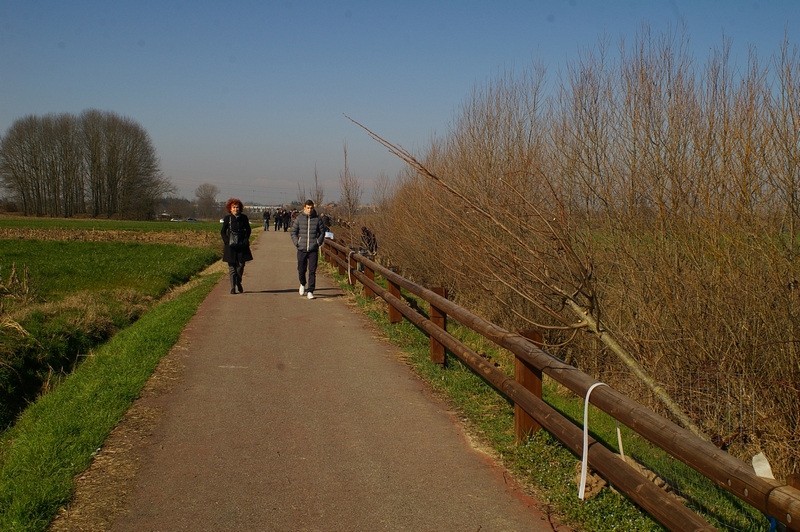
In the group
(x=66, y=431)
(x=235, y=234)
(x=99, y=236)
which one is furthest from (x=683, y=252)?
(x=99, y=236)

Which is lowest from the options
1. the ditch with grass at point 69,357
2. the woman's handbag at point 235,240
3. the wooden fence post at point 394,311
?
the ditch with grass at point 69,357

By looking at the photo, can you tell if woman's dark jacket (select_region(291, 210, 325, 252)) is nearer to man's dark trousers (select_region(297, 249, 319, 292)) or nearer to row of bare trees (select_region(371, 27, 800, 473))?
man's dark trousers (select_region(297, 249, 319, 292))

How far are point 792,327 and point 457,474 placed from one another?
11.0 ft

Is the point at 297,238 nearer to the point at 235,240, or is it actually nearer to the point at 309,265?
the point at 309,265

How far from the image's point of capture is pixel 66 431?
5.65 metres

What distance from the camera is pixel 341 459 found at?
5.09 meters

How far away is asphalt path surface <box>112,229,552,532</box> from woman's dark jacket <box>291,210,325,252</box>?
16.7 feet

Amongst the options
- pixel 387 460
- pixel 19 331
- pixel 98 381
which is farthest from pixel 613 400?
pixel 19 331

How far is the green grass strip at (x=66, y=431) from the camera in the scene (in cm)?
426

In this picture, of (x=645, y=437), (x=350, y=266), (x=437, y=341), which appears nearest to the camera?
(x=645, y=437)

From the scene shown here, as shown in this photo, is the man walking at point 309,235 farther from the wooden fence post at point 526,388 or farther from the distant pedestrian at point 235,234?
the wooden fence post at point 526,388

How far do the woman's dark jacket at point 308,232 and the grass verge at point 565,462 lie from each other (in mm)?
5468

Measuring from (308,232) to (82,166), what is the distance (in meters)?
99.0

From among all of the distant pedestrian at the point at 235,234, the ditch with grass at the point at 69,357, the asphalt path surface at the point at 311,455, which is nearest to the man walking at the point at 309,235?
the distant pedestrian at the point at 235,234
